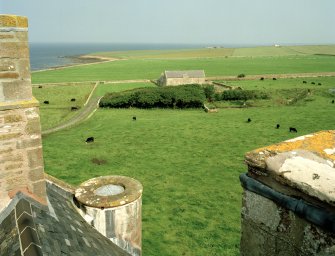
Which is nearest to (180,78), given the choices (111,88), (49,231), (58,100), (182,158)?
(111,88)

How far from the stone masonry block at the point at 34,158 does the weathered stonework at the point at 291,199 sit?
4.65 m

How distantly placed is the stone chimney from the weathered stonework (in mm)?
4680

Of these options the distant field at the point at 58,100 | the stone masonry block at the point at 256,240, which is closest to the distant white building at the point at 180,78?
the distant field at the point at 58,100

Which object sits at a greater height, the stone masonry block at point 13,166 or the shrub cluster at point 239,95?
the stone masonry block at point 13,166

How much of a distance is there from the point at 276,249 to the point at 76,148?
2808 centimetres

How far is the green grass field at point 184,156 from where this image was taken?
15516 millimetres

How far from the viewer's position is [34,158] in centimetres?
621

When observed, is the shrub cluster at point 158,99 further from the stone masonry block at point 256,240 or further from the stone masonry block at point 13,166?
the stone masonry block at point 256,240

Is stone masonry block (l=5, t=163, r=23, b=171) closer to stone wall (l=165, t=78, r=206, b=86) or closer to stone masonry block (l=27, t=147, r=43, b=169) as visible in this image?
stone masonry block (l=27, t=147, r=43, b=169)

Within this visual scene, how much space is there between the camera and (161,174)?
75.1 ft

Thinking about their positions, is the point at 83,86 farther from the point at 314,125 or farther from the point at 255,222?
the point at 255,222

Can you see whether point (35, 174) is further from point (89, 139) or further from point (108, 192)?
point (89, 139)

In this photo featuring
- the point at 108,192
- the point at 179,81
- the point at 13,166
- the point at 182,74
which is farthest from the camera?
the point at 182,74

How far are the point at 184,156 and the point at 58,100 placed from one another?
108 ft
